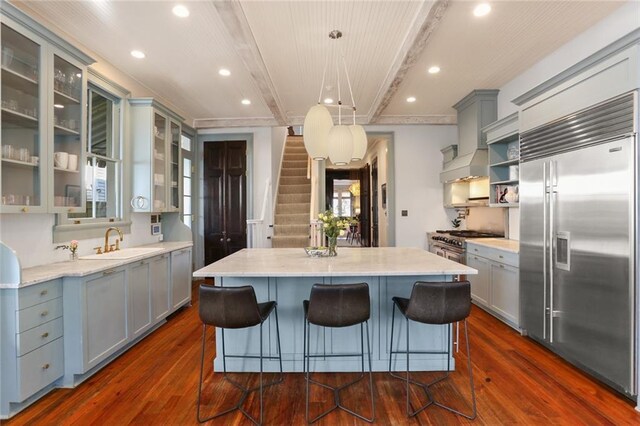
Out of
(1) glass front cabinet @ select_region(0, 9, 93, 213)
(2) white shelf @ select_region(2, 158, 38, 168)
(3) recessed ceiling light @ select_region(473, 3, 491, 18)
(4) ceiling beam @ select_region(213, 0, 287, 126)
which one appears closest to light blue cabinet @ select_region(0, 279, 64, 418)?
(1) glass front cabinet @ select_region(0, 9, 93, 213)

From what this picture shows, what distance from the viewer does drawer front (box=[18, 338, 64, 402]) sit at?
7.04 ft

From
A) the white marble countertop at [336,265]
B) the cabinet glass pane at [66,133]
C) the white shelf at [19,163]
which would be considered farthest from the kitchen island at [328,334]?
the white shelf at [19,163]

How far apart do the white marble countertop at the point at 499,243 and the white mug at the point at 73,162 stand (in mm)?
4333


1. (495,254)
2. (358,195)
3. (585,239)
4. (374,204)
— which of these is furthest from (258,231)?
(358,195)

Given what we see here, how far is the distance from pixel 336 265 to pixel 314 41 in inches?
87.7

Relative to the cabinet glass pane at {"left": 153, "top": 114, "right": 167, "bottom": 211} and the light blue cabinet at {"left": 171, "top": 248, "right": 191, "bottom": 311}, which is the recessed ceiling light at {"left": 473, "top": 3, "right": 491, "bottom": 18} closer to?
the cabinet glass pane at {"left": 153, "top": 114, "right": 167, "bottom": 211}

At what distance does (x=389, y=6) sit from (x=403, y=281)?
7.49 ft

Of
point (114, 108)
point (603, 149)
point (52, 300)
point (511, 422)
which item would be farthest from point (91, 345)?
point (603, 149)

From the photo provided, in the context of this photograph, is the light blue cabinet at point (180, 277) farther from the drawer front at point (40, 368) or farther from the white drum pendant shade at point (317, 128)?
the white drum pendant shade at point (317, 128)

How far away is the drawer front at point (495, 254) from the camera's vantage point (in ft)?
11.5

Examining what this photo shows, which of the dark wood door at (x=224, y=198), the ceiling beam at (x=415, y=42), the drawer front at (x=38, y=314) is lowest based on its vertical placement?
the drawer front at (x=38, y=314)

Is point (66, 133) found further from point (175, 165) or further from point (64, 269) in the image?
point (175, 165)

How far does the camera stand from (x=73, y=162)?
282 centimetres

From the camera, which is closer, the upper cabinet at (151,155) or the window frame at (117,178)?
Result: the window frame at (117,178)
